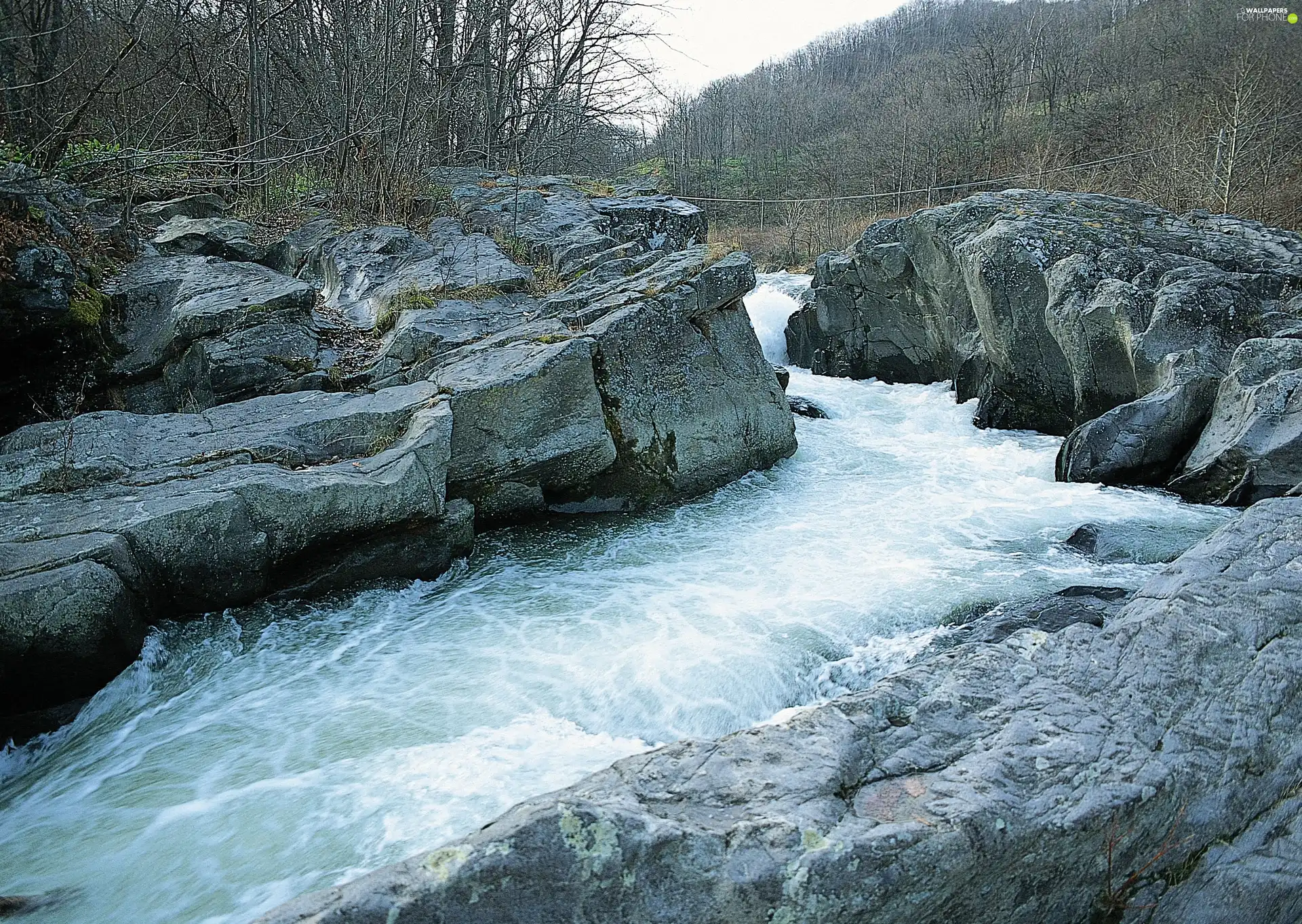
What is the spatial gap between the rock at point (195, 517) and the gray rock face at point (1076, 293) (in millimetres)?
6722

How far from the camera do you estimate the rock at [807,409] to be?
34.2ft

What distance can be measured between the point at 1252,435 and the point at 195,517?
7.49m

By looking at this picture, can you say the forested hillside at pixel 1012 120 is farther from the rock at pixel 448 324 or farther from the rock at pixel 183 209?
the rock at pixel 183 209

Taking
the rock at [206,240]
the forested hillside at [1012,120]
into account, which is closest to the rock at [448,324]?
the rock at [206,240]

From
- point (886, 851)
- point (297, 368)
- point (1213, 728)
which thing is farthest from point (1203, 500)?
point (297, 368)

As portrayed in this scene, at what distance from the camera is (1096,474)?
24.3 ft

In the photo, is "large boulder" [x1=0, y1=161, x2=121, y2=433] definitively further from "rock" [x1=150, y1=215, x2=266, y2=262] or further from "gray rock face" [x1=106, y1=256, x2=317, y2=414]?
"rock" [x1=150, y1=215, x2=266, y2=262]

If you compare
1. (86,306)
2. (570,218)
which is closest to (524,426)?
(86,306)

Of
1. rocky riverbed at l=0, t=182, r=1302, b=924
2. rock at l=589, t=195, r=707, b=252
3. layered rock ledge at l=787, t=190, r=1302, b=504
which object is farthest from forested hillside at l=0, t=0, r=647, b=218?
layered rock ledge at l=787, t=190, r=1302, b=504

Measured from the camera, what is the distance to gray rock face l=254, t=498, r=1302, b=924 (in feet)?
6.17

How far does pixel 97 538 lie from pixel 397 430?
211cm

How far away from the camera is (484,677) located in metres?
4.46

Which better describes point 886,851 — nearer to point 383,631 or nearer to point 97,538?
point 383,631

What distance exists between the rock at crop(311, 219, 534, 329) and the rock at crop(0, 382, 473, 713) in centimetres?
230
